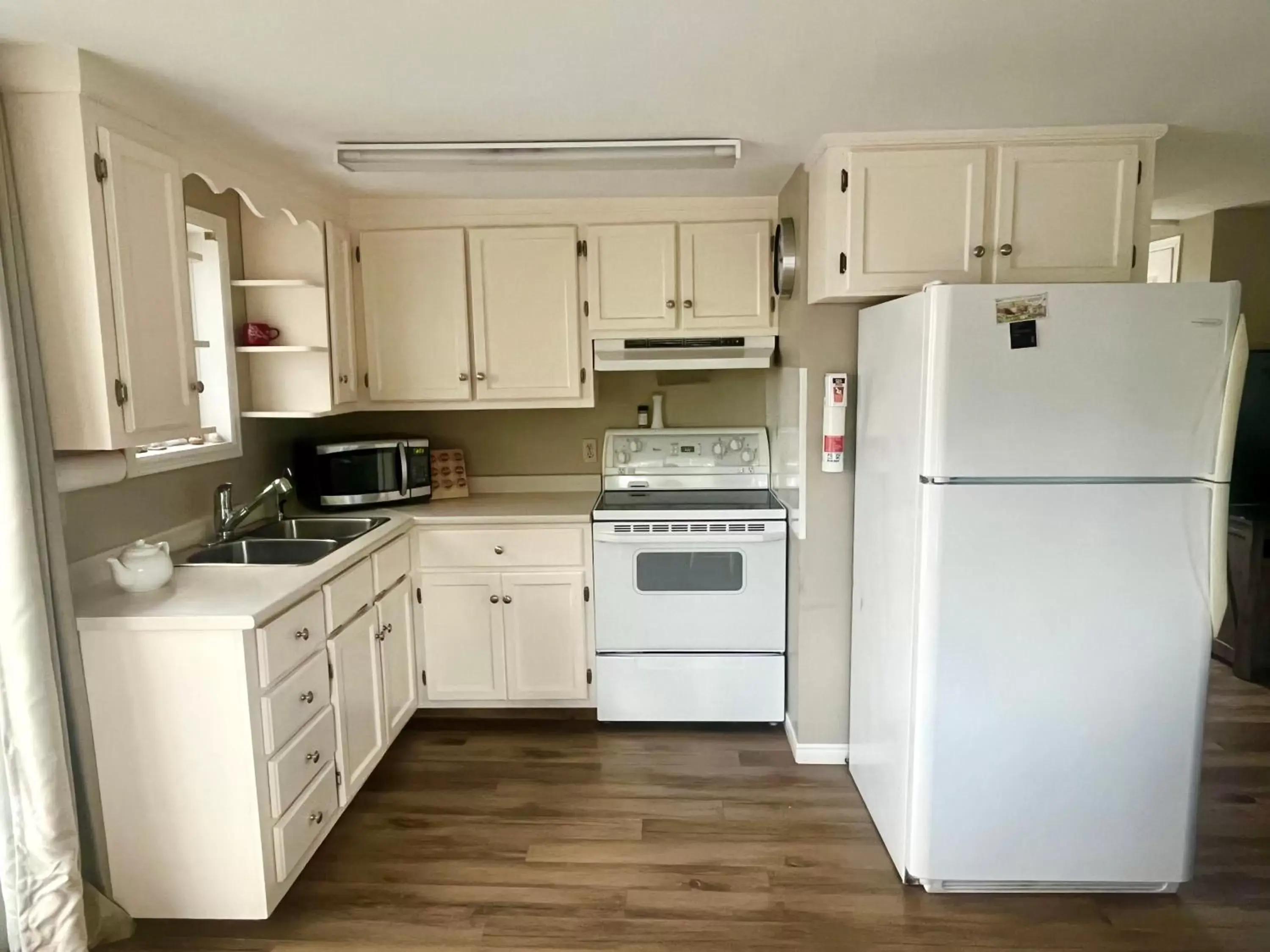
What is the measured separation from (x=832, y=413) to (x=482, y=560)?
1.49m

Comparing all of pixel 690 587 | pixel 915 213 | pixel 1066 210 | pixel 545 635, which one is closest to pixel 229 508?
Result: pixel 545 635

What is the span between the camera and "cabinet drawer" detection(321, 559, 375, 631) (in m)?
2.29

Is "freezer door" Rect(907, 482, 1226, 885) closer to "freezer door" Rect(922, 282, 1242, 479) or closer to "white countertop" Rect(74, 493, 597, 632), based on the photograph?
"freezer door" Rect(922, 282, 1242, 479)

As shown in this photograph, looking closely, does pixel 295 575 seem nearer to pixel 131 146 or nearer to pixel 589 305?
pixel 131 146

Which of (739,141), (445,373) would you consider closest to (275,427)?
(445,373)

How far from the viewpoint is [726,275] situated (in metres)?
3.12

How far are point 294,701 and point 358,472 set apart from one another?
4.30 ft

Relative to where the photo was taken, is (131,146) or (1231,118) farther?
(1231,118)

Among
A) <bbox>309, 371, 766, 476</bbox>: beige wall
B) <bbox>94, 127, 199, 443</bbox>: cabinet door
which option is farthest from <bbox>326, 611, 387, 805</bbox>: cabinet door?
<bbox>309, 371, 766, 476</bbox>: beige wall

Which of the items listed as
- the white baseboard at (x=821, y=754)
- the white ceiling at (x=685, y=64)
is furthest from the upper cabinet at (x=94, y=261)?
the white baseboard at (x=821, y=754)

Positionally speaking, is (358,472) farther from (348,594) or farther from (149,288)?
(149,288)

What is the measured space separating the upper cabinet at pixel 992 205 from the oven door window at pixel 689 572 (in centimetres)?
118

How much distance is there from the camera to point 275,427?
3199 millimetres

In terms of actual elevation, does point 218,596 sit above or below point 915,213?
below
